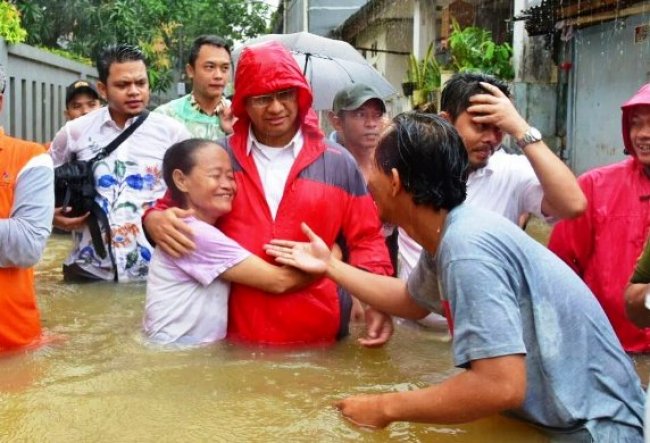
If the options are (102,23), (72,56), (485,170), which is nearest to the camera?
(485,170)

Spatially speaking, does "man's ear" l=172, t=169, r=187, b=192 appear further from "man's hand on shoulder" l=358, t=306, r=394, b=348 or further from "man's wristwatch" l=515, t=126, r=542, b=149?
"man's wristwatch" l=515, t=126, r=542, b=149

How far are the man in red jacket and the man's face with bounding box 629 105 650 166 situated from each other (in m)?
1.24

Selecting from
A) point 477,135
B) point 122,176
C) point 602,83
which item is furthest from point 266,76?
point 602,83

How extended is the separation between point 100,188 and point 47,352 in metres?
1.62

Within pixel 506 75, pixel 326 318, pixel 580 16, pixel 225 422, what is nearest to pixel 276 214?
pixel 326 318

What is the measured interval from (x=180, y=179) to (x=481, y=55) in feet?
29.2

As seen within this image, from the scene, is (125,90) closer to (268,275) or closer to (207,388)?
(268,275)

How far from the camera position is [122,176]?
5.19m

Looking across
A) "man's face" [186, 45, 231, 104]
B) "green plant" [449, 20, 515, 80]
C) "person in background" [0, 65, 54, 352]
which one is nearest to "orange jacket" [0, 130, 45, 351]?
"person in background" [0, 65, 54, 352]

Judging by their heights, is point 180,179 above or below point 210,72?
below

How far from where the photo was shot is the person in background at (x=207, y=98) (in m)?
5.91

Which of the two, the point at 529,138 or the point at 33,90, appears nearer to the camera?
the point at 529,138

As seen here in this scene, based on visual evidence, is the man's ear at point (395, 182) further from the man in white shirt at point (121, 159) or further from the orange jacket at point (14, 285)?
the man in white shirt at point (121, 159)

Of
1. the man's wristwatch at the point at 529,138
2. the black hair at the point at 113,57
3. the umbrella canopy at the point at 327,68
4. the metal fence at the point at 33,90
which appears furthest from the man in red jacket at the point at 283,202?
the metal fence at the point at 33,90
